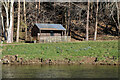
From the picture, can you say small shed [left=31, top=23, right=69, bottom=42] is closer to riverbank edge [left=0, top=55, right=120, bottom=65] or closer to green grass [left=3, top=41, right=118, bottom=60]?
green grass [left=3, top=41, right=118, bottom=60]

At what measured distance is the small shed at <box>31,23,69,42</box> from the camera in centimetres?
3616

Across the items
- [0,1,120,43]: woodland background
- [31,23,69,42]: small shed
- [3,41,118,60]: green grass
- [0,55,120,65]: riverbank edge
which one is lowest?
[0,55,120,65]: riverbank edge

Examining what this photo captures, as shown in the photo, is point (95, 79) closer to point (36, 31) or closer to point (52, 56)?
point (52, 56)

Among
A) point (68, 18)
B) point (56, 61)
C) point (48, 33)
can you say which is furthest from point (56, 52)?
point (68, 18)

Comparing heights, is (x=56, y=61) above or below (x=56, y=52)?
below

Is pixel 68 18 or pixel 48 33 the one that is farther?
pixel 68 18

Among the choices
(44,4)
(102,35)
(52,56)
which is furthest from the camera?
(44,4)

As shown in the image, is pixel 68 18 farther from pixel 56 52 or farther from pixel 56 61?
pixel 56 61

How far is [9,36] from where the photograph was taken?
34.7m

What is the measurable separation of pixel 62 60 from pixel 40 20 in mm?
32250

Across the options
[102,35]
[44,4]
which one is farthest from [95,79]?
[44,4]

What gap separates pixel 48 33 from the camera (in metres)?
38.4

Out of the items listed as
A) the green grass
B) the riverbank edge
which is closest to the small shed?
the green grass

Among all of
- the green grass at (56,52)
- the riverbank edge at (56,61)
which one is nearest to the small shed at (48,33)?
the green grass at (56,52)
